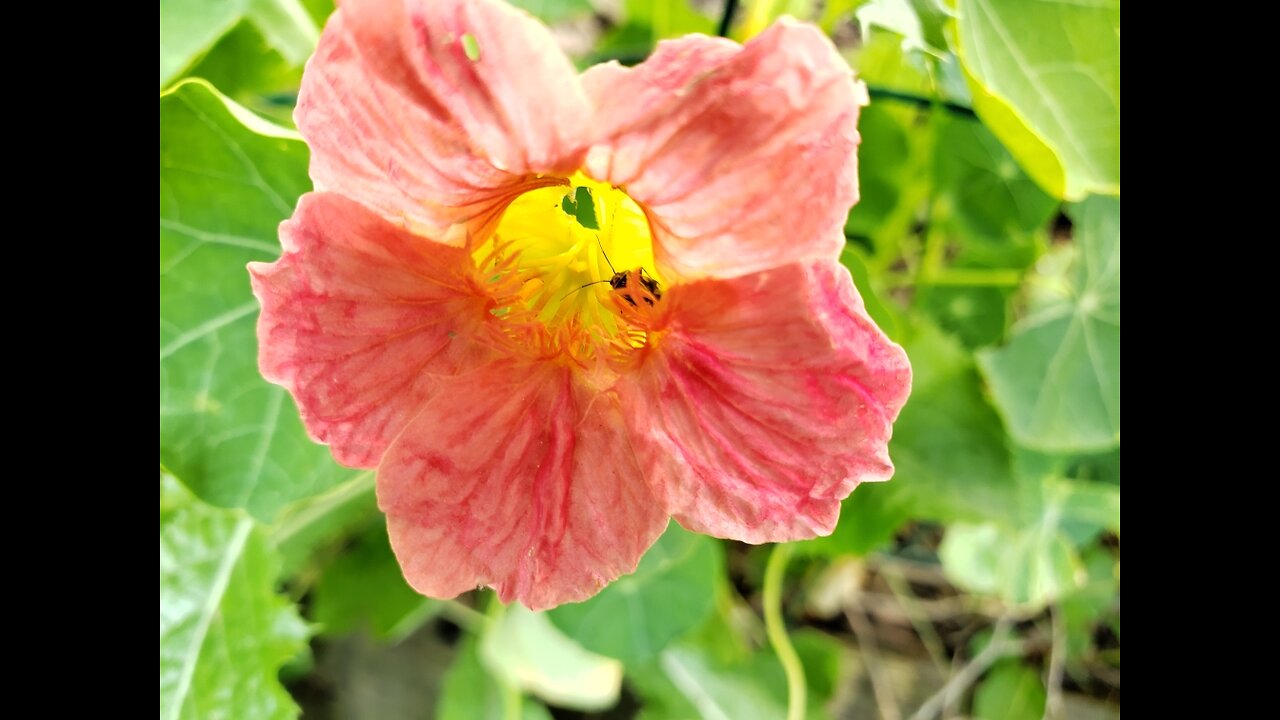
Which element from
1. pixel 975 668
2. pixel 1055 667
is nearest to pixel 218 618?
pixel 975 668

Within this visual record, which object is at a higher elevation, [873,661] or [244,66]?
[244,66]

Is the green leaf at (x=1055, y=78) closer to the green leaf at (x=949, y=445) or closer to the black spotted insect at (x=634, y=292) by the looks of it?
→ the black spotted insect at (x=634, y=292)

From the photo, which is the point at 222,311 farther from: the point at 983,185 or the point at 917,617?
the point at 917,617

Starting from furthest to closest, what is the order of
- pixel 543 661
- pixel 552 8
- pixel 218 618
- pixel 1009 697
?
pixel 1009 697 → pixel 543 661 → pixel 552 8 → pixel 218 618

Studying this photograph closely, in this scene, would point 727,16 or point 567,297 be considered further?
point 727,16

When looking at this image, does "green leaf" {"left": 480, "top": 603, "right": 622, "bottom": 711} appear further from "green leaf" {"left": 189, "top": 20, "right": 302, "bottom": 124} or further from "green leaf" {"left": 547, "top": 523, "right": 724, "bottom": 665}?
"green leaf" {"left": 189, "top": 20, "right": 302, "bottom": 124}

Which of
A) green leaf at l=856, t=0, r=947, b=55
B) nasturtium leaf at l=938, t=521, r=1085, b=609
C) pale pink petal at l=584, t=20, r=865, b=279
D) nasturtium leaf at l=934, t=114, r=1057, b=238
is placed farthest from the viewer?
nasturtium leaf at l=938, t=521, r=1085, b=609

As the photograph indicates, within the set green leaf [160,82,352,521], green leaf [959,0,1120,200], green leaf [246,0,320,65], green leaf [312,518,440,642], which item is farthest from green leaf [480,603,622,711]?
green leaf [959,0,1120,200]
